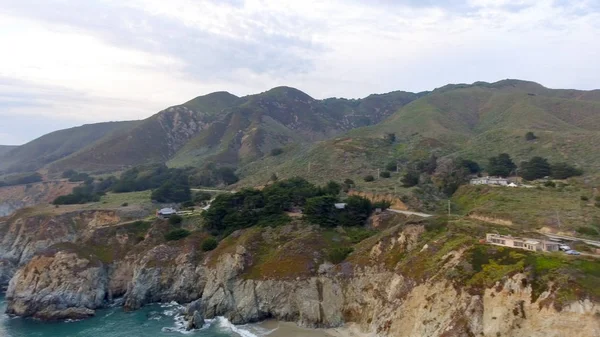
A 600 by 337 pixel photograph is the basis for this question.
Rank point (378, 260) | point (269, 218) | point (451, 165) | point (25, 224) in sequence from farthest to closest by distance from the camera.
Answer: point (451, 165)
point (25, 224)
point (269, 218)
point (378, 260)

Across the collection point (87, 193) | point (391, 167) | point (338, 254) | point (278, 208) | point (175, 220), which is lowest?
point (338, 254)

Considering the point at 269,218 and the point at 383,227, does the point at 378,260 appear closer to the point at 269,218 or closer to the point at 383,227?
the point at 383,227

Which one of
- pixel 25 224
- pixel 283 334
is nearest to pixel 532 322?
pixel 283 334

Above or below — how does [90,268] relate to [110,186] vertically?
below

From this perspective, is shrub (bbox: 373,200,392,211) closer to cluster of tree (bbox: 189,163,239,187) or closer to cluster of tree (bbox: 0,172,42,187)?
cluster of tree (bbox: 189,163,239,187)

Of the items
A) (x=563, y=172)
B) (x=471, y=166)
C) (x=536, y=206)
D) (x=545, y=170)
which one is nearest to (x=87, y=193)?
(x=471, y=166)

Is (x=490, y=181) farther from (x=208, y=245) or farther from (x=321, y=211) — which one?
(x=208, y=245)

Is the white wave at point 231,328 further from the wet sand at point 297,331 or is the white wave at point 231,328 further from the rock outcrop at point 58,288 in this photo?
the rock outcrop at point 58,288
